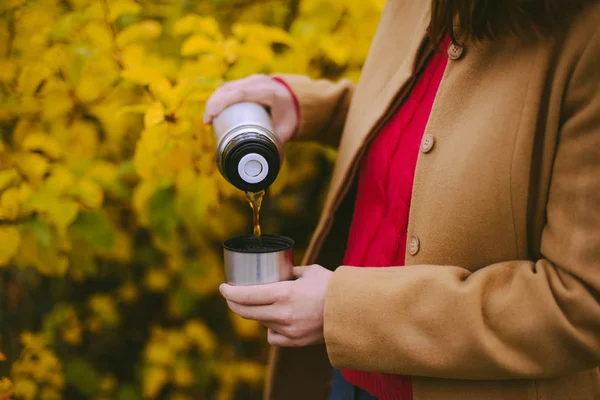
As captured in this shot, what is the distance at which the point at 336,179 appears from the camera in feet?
4.57

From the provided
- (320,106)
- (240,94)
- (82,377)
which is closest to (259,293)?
(240,94)

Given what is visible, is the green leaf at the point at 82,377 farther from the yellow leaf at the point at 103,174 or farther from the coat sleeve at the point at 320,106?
the coat sleeve at the point at 320,106

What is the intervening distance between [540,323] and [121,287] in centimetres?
177

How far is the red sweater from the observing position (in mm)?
1100

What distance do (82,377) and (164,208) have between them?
97 cm

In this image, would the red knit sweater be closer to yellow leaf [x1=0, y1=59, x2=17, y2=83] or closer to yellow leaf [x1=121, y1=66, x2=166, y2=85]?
yellow leaf [x1=121, y1=66, x2=166, y2=85]

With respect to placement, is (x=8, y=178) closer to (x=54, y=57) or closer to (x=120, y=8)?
(x=54, y=57)

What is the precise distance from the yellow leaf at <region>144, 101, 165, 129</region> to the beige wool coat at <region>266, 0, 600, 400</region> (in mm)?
613

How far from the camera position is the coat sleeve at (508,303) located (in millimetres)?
836

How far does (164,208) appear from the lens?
5.38ft

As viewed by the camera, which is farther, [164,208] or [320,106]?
[164,208]

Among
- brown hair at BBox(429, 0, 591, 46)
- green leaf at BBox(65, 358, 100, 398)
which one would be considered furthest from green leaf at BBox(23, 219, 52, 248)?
brown hair at BBox(429, 0, 591, 46)

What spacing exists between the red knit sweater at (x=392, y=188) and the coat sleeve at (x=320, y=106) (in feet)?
0.83

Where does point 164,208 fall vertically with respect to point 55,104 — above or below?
below
